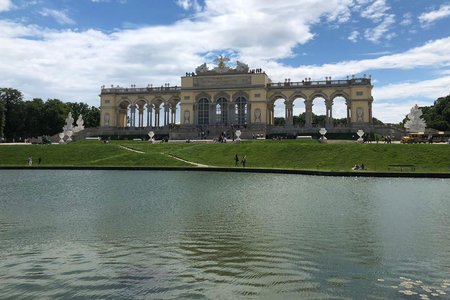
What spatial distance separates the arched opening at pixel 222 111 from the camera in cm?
8525

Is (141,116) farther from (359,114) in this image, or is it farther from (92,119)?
(359,114)

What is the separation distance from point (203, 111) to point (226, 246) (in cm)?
7513

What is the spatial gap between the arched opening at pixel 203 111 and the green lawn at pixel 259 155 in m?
27.4

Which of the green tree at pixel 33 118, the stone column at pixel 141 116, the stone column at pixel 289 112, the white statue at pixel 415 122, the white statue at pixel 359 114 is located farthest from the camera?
the green tree at pixel 33 118

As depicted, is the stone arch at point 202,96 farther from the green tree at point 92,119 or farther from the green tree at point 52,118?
the green tree at point 92,119

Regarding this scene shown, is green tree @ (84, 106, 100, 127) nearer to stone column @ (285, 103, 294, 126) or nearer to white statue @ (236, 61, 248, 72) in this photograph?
white statue @ (236, 61, 248, 72)

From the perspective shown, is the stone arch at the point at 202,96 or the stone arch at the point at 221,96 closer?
the stone arch at the point at 221,96

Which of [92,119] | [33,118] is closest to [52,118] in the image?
[33,118]

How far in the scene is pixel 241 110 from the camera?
84500mm

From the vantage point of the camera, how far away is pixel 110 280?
30.4 feet

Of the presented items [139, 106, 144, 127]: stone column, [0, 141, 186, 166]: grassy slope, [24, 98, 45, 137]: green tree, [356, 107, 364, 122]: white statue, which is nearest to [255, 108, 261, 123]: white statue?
[356, 107, 364, 122]: white statue

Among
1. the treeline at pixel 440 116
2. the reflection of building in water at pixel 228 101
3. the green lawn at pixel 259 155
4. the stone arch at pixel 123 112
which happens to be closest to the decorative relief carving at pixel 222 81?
the reflection of building in water at pixel 228 101

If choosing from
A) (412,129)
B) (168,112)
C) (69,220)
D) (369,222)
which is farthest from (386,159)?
(168,112)

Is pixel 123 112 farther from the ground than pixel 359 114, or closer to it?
farther from the ground
